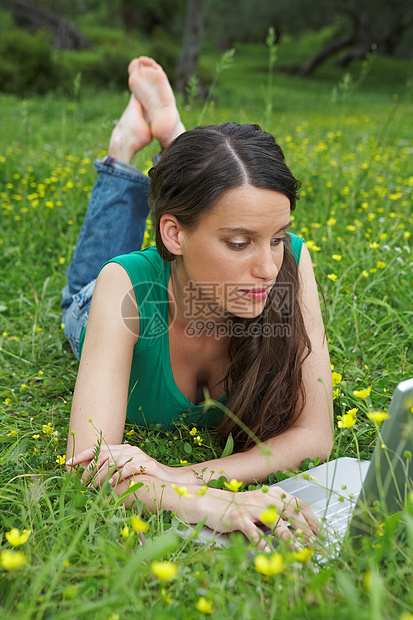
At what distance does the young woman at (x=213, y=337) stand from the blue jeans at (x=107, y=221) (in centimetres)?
47

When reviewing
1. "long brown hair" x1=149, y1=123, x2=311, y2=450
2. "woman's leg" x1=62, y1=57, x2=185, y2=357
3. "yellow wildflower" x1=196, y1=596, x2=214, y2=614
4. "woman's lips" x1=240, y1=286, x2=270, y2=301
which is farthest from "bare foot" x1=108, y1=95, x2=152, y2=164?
"yellow wildflower" x1=196, y1=596, x2=214, y2=614

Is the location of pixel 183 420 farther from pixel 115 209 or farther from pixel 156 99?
pixel 156 99

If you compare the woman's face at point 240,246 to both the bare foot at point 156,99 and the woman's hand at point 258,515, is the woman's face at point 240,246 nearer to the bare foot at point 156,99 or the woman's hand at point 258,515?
the woman's hand at point 258,515

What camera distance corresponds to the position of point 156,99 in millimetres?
3129

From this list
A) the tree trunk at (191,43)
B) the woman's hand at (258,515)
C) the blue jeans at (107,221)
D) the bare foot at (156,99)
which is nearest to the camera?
the woman's hand at (258,515)

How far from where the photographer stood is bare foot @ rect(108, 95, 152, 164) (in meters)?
3.02

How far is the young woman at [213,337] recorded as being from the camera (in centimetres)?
164

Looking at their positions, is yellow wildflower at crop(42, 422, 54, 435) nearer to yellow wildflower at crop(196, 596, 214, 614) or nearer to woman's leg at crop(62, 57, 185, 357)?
woman's leg at crop(62, 57, 185, 357)

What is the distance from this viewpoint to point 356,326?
2.54m

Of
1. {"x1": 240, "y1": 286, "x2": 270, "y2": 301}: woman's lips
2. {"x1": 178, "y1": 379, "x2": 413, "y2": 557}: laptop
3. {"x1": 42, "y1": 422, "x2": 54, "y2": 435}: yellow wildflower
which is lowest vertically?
{"x1": 42, "y1": 422, "x2": 54, "y2": 435}: yellow wildflower

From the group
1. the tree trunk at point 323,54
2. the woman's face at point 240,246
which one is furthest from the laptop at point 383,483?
the tree trunk at point 323,54

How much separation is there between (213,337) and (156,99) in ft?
5.33

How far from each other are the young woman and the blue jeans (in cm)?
47

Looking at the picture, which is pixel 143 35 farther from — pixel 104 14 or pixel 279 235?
pixel 279 235
